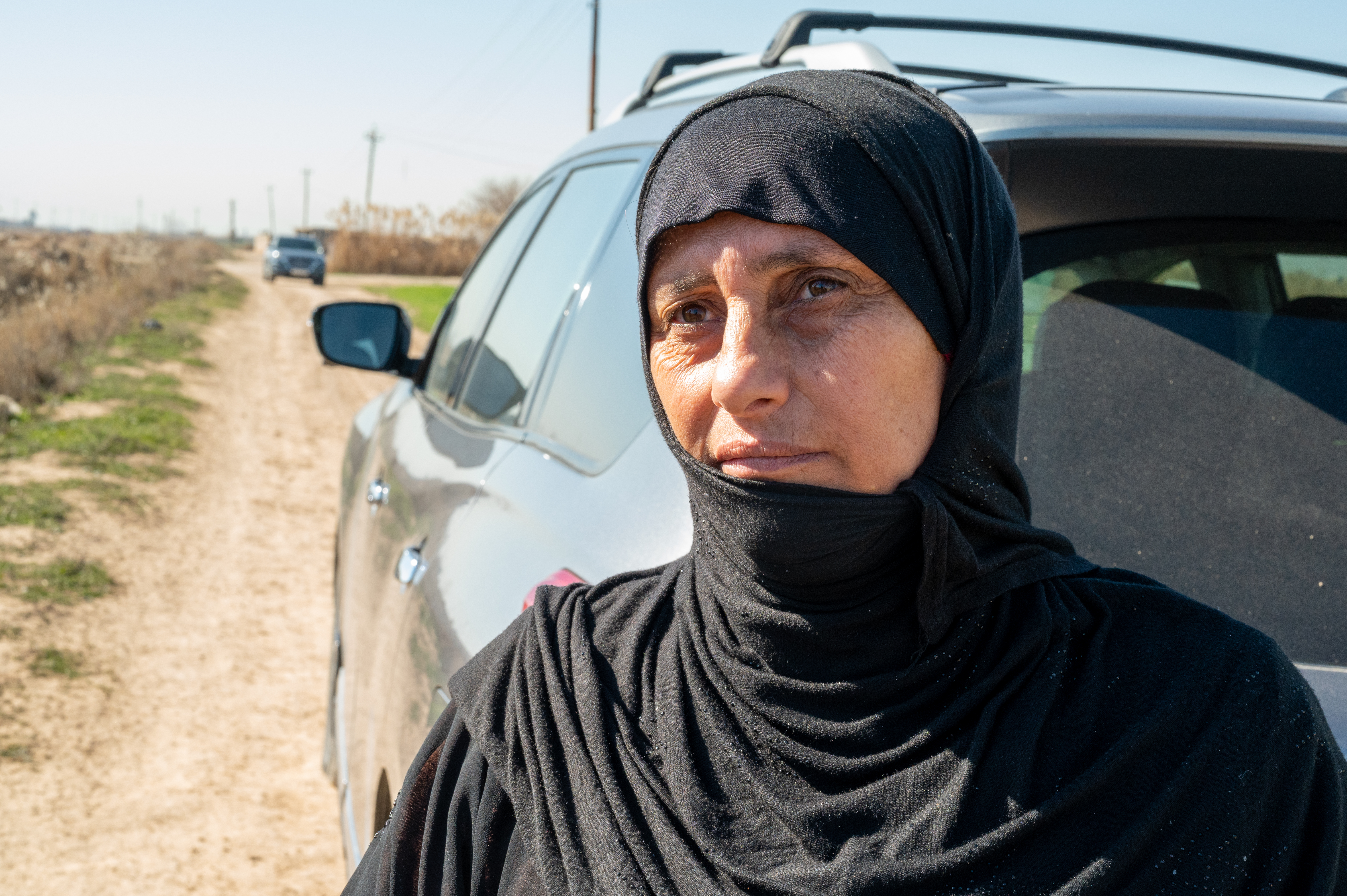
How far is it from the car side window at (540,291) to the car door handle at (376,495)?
35 cm


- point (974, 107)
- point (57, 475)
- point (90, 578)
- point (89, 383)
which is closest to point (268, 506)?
point (57, 475)

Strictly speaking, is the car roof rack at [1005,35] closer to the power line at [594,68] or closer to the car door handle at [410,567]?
the car door handle at [410,567]

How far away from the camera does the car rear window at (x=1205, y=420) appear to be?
1.63 m

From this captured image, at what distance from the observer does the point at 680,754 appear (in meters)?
1.28

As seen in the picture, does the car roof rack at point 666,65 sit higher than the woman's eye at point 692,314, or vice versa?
the car roof rack at point 666,65

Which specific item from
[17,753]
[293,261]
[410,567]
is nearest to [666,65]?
[410,567]

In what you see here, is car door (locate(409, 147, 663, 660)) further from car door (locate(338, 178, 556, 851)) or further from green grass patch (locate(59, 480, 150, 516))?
green grass patch (locate(59, 480, 150, 516))

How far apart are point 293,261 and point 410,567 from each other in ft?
152

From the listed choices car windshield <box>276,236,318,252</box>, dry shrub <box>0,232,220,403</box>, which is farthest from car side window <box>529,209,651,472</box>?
car windshield <box>276,236,318,252</box>

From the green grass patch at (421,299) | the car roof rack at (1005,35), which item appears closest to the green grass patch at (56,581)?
the car roof rack at (1005,35)

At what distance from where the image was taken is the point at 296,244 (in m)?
46.7

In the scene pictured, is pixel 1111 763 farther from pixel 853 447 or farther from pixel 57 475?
pixel 57 475

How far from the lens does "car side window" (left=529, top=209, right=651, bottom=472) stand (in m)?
2.00

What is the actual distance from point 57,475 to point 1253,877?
10.4m
